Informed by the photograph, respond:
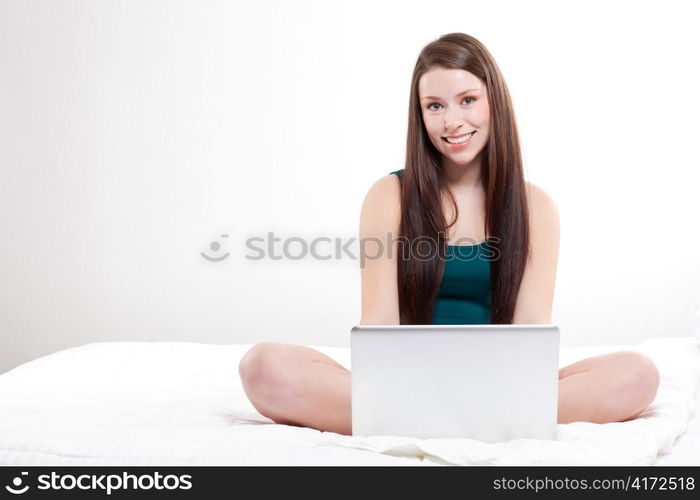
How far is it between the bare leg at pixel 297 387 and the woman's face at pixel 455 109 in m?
0.58

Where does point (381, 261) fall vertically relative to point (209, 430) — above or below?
above

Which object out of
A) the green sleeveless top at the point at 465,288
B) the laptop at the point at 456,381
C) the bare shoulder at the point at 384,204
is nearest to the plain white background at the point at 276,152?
the bare shoulder at the point at 384,204

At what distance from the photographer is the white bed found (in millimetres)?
1296

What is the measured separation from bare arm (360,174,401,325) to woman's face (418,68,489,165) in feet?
0.59

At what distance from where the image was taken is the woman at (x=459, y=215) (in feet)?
6.01

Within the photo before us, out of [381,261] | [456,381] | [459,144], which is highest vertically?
[459,144]

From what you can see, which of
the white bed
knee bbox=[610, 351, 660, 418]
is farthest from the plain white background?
knee bbox=[610, 351, 660, 418]

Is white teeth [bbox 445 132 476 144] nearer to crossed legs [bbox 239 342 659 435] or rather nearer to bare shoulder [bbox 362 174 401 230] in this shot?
bare shoulder [bbox 362 174 401 230]

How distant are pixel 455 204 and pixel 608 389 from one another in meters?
0.58

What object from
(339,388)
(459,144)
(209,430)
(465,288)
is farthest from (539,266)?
(209,430)

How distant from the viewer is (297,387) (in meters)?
1.57

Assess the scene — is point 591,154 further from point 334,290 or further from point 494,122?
point 494,122

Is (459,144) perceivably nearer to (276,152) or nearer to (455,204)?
(455,204)
